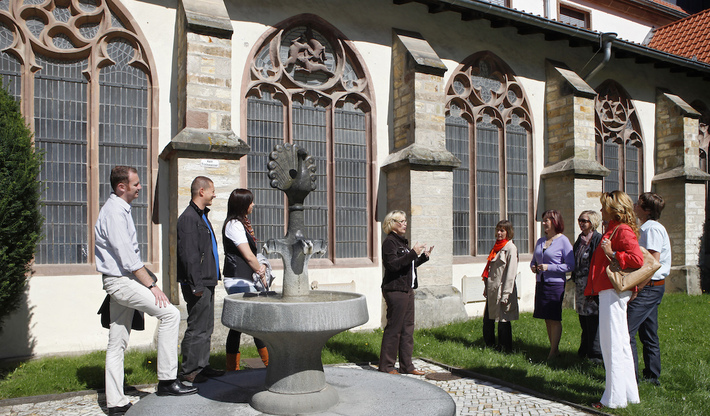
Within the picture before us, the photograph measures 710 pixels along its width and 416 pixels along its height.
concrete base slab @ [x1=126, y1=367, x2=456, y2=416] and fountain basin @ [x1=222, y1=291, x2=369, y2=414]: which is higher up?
fountain basin @ [x1=222, y1=291, x2=369, y2=414]

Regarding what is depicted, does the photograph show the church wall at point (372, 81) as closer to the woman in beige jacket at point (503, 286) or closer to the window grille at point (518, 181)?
the window grille at point (518, 181)

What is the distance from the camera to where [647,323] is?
5.52 metres

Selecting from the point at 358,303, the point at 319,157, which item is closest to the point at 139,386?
the point at 358,303

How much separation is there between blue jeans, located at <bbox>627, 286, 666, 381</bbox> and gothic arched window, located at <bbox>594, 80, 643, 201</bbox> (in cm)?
839

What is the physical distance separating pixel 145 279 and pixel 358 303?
5.46 feet

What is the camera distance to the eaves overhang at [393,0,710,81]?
10.4 m

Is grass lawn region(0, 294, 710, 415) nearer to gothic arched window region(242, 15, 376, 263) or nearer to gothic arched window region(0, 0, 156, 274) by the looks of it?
gothic arched window region(0, 0, 156, 274)

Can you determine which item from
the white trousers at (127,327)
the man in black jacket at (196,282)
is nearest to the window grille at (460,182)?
the man in black jacket at (196,282)

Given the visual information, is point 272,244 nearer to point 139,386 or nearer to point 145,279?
point 145,279

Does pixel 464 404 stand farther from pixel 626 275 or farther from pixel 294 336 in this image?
pixel 294 336

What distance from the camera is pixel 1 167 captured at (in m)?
5.54

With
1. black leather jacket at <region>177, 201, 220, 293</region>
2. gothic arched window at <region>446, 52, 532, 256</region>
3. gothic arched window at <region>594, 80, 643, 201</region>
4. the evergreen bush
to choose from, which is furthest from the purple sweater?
gothic arched window at <region>594, 80, 643, 201</region>

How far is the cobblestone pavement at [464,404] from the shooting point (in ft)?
16.4

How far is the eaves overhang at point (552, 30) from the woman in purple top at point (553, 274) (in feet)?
16.9
